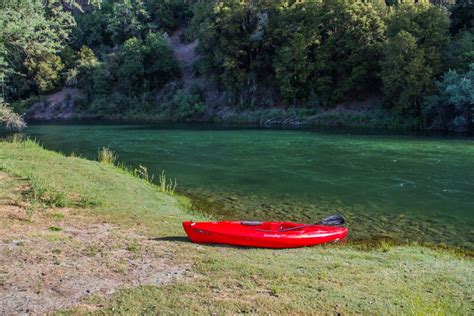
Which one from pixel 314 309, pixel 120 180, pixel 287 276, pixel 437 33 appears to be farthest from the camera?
pixel 437 33

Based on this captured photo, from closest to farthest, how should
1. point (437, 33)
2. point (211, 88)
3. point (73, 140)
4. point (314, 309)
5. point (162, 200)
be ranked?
1. point (314, 309)
2. point (162, 200)
3. point (73, 140)
4. point (437, 33)
5. point (211, 88)

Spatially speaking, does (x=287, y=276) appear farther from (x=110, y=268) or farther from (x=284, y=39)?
(x=284, y=39)

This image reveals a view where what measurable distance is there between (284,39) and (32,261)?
43167 mm

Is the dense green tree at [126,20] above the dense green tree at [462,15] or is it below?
above

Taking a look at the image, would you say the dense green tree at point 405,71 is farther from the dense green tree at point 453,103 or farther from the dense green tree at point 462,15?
the dense green tree at point 462,15

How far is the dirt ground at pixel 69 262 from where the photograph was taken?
5707 millimetres

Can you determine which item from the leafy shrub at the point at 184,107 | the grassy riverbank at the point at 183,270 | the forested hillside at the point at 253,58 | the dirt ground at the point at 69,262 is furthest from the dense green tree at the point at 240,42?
the dirt ground at the point at 69,262

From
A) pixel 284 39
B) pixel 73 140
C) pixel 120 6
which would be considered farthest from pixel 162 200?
pixel 120 6

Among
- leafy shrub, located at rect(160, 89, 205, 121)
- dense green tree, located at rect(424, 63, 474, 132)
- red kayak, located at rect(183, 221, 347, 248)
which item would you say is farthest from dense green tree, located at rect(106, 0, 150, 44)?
red kayak, located at rect(183, 221, 347, 248)

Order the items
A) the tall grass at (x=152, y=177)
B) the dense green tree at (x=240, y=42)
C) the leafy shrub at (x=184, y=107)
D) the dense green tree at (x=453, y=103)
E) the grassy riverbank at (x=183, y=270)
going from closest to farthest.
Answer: the grassy riverbank at (x=183, y=270), the tall grass at (x=152, y=177), the dense green tree at (x=453, y=103), the dense green tree at (x=240, y=42), the leafy shrub at (x=184, y=107)

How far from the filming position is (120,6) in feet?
220

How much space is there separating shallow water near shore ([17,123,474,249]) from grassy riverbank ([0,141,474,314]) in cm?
217

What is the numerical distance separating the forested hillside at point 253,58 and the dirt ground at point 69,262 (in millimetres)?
8281

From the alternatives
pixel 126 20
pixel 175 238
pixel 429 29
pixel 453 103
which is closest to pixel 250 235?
pixel 175 238
